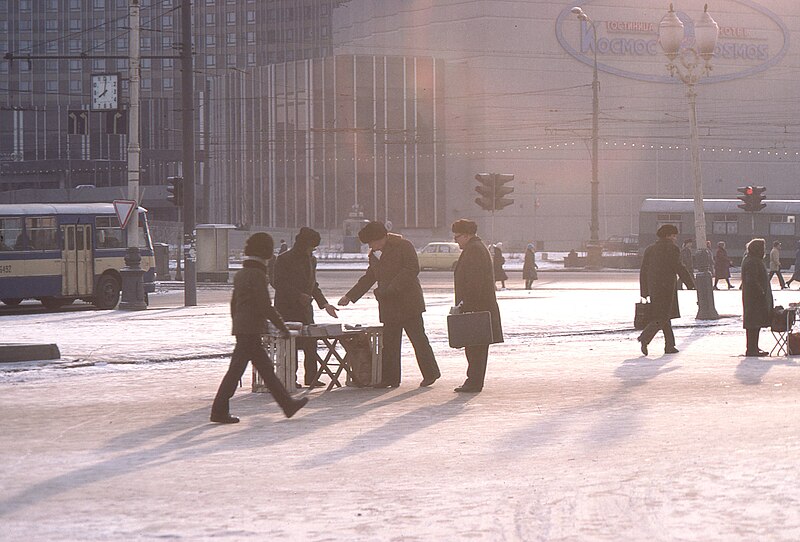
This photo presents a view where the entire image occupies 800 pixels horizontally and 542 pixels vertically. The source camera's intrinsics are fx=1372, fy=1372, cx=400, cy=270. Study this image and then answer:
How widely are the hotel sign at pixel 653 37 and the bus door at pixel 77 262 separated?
176 feet

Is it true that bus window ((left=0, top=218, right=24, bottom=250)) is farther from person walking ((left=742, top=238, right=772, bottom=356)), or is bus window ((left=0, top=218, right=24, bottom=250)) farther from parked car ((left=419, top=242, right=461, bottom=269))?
parked car ((left=419, top=242, right=461, bottom=269))

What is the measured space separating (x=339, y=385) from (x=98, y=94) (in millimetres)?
17331

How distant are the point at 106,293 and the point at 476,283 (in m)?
19.1

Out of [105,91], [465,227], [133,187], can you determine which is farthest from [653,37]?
[465,227]

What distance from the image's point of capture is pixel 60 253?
30.7 m

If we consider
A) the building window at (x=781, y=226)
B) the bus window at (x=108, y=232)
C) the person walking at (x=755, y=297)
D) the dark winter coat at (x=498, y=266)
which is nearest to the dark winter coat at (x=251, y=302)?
the person walking at (x=755, y=297)

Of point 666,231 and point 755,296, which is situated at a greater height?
point 666,231

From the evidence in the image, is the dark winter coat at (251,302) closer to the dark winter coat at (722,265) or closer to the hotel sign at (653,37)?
the dark winter coat at (722,265)

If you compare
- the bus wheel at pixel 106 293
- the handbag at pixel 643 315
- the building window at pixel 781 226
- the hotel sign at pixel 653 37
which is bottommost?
the bus wheel at pixel 106 293

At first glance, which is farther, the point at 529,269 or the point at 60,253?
the point at 529,269

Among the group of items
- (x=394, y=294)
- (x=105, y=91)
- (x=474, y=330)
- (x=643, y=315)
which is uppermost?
(x=105, y=91)

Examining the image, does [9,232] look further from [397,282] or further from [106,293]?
[397,282]

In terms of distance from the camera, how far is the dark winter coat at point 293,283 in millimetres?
13727

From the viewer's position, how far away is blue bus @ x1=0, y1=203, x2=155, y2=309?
30.2 meters
